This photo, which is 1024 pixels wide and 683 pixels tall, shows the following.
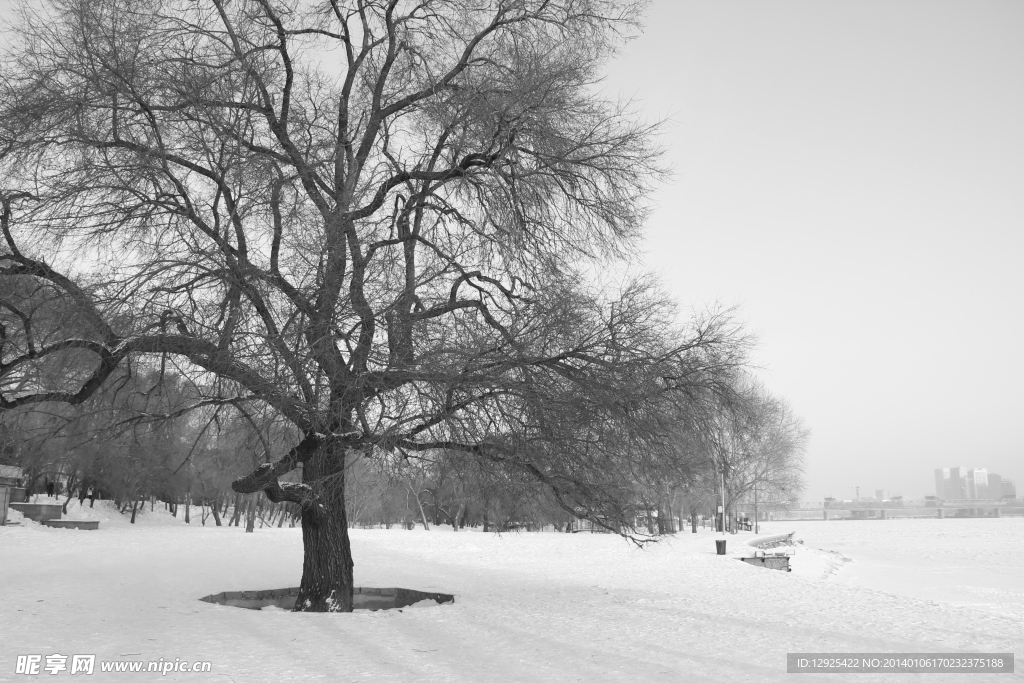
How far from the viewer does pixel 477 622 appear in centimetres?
1067

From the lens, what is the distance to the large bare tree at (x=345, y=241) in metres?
8.80

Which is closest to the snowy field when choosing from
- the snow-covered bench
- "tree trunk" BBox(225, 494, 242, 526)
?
the snow-covered bench

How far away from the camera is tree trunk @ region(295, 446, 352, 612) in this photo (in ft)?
37.5

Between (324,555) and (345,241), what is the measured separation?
5189 mm

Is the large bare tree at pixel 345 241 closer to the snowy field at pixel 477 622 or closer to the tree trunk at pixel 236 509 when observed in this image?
the snowy field at pixel 477 622

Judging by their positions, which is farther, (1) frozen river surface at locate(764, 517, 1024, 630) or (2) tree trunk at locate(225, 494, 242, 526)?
(2) tree trunk at locate(225, 494, 242, 526)

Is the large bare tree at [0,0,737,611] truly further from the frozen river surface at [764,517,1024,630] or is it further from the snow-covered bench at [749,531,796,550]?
the snow-covered bench at [749,531,796,550]

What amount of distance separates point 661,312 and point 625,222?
1532 mm

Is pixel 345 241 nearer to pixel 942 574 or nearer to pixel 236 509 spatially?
pixel 942 574

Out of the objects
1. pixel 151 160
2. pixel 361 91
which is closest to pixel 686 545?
pixel 361 91

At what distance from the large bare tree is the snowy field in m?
1.89

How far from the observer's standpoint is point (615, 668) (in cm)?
789

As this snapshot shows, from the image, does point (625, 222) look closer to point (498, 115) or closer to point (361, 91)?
point (498, 115)

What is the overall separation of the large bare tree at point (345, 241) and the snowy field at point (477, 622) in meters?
1.89
